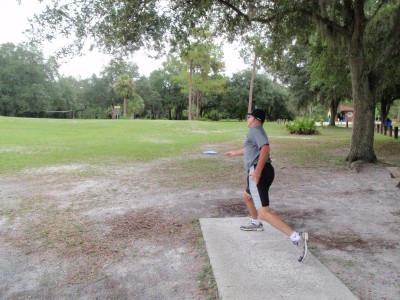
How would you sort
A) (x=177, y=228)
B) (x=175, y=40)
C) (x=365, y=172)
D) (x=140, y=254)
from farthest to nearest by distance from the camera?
(x=175, y=40)
(x=365, y=172)
(x=177, y=228)
(x=140, y=254)

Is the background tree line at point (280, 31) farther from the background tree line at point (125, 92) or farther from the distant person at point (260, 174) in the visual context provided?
the background tree line at point (125, 92)

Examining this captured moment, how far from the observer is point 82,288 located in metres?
3.33

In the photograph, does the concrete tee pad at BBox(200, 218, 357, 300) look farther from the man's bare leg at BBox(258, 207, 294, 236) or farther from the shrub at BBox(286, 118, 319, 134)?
the shrub at BBox(286, 118, 319, 134)

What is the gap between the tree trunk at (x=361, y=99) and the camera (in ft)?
33.8

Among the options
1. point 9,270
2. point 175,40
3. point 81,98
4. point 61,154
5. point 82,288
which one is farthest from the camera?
point 81,98

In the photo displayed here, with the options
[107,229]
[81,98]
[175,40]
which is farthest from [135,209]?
[81,98]

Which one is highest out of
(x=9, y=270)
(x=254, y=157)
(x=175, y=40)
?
(x=175, y=40)

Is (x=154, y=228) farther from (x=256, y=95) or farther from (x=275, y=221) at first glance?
(x=256, y=95)

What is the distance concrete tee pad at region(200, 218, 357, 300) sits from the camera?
303 cm

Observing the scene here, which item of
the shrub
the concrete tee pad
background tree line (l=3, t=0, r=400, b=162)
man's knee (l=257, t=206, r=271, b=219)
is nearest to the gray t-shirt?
man's knee (l=257, t=206, r=271, b=219)

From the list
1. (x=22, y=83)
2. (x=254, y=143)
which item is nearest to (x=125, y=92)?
(x=22, y=83)

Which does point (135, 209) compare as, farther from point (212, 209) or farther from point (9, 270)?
point (9, 270)

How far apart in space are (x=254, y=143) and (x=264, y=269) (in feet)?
4.63

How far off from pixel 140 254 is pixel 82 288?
0.84m
